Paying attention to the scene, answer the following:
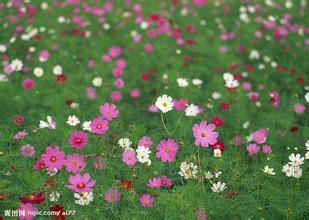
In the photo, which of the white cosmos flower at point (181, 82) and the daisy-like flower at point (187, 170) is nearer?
the daisy-like flower at point (187, 170)

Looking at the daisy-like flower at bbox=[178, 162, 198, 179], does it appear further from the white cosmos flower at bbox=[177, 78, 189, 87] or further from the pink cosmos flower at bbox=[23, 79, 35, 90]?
the pink cosmos flower at bbox=[23, 79, 35, 90]

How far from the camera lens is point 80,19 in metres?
6.13

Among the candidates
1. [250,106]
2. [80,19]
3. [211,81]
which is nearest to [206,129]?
[250,106]

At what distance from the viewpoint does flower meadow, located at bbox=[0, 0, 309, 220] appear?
306cm

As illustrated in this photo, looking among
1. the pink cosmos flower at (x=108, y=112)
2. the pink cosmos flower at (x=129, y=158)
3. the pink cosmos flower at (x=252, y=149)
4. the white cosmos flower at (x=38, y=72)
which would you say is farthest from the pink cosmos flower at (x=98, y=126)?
the white cosmos flower at (x=38, y=72)

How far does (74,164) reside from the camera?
3.14 meters

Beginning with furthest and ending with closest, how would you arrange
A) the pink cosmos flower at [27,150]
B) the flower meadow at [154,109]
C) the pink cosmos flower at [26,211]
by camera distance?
the pink cosmos flower at [27,150] → the flower meadow at [154,109] → the pink cosmos flower at [26,211]

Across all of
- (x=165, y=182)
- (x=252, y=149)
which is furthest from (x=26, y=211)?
(x=252, y=149)

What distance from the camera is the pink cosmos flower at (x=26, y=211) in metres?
2.75

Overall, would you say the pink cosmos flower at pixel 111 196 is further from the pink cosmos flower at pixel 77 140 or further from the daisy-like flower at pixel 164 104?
the daisy-like flower at pixel 164 104

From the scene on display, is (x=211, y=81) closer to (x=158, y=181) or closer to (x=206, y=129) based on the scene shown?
(x=206, y=129)

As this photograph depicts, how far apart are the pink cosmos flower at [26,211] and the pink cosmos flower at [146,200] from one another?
0.69m

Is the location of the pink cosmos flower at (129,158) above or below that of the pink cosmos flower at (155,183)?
above

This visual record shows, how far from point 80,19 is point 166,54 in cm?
140
